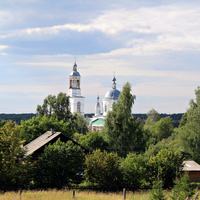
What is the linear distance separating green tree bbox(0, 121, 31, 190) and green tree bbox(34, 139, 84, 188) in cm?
126

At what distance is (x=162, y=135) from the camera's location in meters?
93.2

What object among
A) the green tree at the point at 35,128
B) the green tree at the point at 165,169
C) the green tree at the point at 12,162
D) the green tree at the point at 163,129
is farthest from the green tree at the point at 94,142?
the green tree at the point at 163,129

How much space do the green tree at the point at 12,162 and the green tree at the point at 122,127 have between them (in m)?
19.8

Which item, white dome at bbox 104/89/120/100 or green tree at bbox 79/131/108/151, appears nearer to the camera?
green tree at bbox 79/131/108/151

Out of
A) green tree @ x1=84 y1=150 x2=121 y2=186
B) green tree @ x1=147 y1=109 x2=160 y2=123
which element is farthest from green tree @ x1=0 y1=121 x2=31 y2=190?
green tree @ x1=147 y1=109 x2=160 y2=123

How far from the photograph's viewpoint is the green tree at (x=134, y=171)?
30.0 m

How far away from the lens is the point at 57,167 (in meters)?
29.2

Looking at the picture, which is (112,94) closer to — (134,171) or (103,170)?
(134,171)

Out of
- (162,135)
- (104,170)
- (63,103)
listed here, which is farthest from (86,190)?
(162,135)

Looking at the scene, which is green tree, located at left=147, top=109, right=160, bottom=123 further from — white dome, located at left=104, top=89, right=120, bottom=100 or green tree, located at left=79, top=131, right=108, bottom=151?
green tree, located at left=79, top=131, right=108, bottom=151

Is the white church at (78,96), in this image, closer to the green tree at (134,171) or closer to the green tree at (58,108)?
the green tree at (58,108)

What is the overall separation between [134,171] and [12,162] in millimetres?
9531

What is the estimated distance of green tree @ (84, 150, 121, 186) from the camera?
29.4 meters

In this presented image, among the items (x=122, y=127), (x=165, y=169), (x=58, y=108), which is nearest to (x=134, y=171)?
(x=165, y=169)
